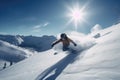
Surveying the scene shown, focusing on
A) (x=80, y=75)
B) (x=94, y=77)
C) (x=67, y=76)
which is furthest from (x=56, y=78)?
(x=94, y=77)

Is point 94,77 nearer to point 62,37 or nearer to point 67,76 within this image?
point 67,76

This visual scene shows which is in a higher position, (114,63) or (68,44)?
(68,44)

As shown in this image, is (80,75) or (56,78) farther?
(56,78)

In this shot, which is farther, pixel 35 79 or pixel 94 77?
pixel 35 79

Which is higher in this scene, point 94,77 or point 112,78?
point 94,77

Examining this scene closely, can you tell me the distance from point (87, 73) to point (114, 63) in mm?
1179

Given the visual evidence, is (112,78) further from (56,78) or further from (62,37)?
(62,37)

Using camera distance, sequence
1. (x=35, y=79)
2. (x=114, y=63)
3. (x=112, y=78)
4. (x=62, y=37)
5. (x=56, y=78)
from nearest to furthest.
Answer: (x=112, y=78) < (x=114, y=63) < (x=56, y=78) < (x=35, y=79) < (x=62, y=37)

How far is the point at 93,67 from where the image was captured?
24.6ft

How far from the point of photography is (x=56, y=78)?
827 centimetres

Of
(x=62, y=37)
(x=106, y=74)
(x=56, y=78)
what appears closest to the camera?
(x=106, y=74)

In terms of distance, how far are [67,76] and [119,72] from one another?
2676 millimetres

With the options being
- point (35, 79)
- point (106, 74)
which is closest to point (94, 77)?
point (106, 74)

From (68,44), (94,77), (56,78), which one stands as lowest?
(94,77)
